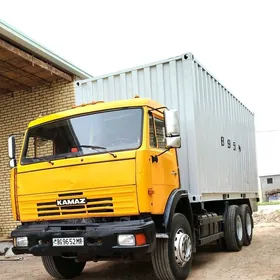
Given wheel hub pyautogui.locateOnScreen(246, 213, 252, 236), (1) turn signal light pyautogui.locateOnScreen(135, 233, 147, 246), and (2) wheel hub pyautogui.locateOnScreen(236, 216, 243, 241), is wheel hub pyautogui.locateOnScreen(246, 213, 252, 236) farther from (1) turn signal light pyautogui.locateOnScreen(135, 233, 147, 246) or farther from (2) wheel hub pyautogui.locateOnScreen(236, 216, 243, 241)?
(1) turn signal light pyautogui.locateOnScreen(135, 233, 147, 246)

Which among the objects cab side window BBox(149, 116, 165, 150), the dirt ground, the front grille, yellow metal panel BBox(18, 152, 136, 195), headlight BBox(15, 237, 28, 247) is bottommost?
the dirt ground

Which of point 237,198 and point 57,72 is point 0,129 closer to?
point 57,72

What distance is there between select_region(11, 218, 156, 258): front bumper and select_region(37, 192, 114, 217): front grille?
0.48ft

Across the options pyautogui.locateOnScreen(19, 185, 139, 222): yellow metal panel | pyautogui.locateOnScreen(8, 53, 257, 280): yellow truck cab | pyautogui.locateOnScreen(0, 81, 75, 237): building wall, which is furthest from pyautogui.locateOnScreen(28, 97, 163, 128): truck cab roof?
pyautogui.locateOnScreen(0, 81, 75, 237): building wall

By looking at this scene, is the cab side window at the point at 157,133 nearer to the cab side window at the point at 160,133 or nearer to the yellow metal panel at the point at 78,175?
the cab side window at the point at 160,133

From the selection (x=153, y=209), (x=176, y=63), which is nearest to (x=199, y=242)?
(x=153, y=209)

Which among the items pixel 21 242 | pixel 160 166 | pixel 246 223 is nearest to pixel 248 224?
pixel 246 223

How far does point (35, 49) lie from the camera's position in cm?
912

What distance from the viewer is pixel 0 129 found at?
459 inches

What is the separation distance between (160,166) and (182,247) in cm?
115

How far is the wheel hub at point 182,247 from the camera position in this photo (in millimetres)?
5496

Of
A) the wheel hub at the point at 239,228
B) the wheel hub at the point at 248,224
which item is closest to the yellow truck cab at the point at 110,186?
the wheel hub at the point at 239,228

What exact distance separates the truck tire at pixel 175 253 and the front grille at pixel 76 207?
890 mm

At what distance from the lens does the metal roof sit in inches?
323
